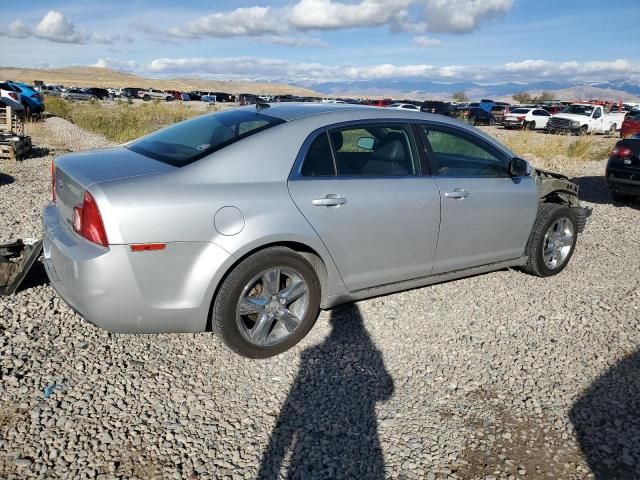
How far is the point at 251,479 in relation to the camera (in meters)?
2.57

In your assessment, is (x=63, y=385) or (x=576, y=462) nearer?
(x=576, y=462)

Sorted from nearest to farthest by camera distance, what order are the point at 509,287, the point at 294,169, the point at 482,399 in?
the point at 482,399
the point at 294,169
the point at 509,287

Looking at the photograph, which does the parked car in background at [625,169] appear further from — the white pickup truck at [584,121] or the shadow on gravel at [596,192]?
the white pickup truck at [584,121]

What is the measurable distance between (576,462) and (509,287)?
2.48 metres

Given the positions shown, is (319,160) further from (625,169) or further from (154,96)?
(154,96)

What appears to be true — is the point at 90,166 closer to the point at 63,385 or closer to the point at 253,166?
the point at 253,166

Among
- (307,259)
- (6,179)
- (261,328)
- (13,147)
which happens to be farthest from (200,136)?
(13,147)

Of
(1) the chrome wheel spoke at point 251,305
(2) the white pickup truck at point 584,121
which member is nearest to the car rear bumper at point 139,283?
(1) the chrome wheel spoke at point 251,305

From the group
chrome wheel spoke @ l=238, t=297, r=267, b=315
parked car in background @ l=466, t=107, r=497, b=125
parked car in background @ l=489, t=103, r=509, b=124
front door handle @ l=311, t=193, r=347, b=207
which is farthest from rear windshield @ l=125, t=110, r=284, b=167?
parked car in background @ l=489, t=103, r=509, b=124

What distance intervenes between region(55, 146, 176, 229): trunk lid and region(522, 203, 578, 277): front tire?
3513mm

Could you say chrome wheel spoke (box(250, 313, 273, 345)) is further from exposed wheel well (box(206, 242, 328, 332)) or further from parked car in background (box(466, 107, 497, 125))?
parked car in background (box(466, 107, 497, 125))

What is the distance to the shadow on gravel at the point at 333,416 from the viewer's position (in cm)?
268

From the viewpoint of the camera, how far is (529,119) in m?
32.8

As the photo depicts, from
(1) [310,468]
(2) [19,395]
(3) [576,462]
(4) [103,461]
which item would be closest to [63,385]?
(2) [19,395]
